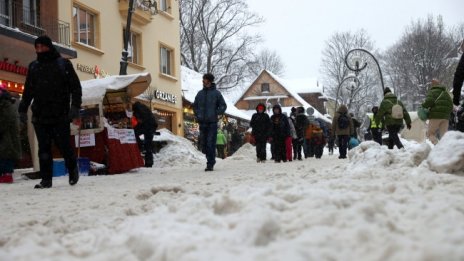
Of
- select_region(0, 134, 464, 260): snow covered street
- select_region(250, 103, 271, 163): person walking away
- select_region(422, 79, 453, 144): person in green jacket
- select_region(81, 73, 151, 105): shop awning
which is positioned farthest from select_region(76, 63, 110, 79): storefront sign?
select_region(0, 134, 464, 260): snow covered street

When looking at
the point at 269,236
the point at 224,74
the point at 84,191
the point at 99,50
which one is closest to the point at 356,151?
the point at 84,191

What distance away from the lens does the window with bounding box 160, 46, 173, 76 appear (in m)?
25.1

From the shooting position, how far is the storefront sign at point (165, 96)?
23375 millimetres

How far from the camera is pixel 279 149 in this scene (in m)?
14.4

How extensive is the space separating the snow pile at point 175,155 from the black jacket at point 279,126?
215 cm

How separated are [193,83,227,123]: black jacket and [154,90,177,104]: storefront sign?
43.7ft

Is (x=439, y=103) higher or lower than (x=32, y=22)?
lower

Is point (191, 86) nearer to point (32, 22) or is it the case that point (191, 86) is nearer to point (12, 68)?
point (32, 22)

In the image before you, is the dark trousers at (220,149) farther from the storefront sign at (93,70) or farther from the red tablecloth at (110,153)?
the red tablecloth at (110,153)

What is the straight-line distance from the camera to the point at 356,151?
771 centimetres

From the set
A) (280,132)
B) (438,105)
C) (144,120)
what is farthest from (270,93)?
(438,105)

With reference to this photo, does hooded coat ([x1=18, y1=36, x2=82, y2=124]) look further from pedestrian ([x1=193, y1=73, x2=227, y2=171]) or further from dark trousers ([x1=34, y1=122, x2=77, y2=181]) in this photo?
pedestrian ([x1=193, y1=73, x2=227, y2=171])

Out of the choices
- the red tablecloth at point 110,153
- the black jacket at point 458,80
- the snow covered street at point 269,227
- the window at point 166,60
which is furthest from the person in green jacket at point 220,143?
the snow covered street at point 269,227

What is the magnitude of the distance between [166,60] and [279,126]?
12.3m
